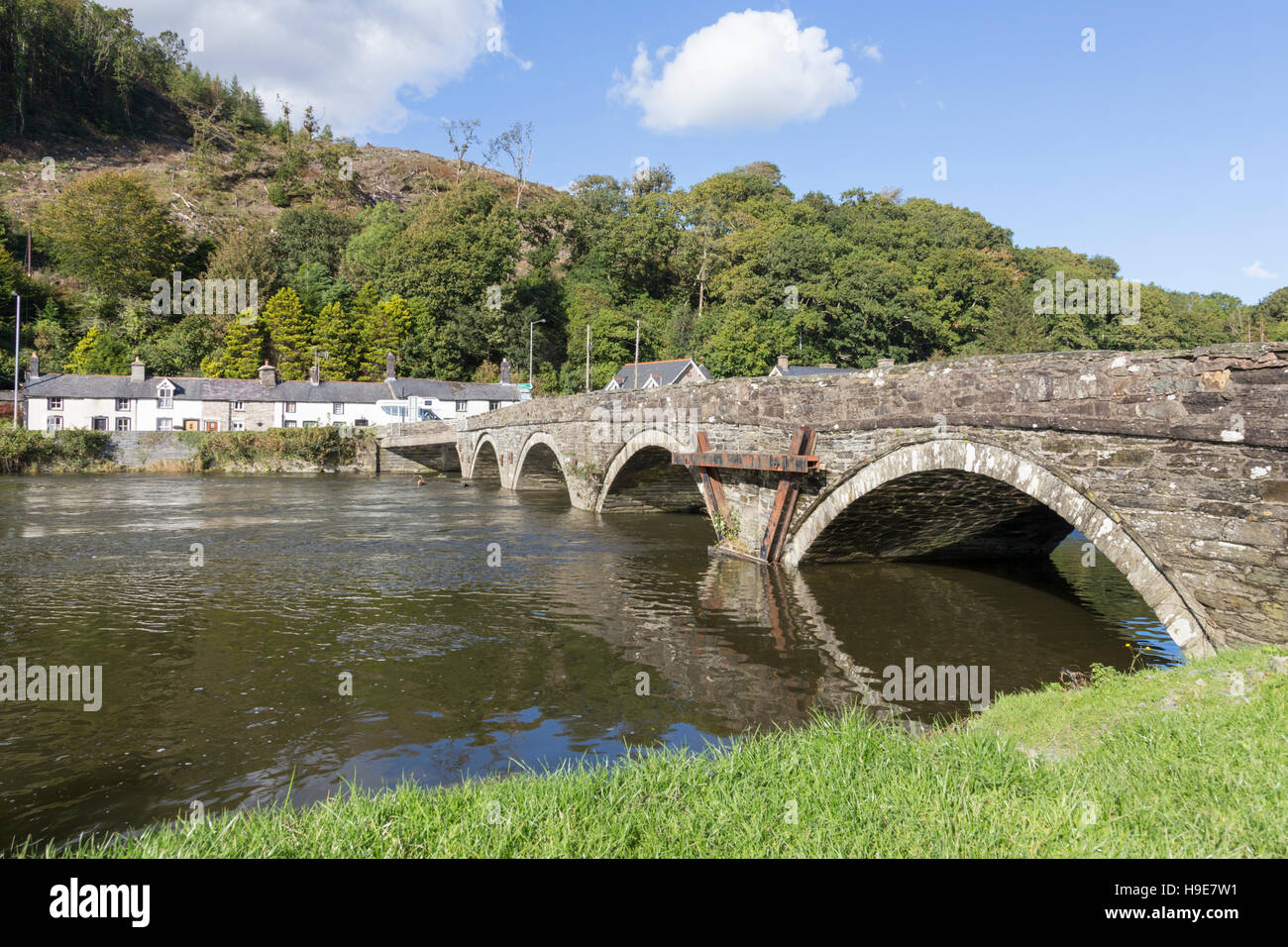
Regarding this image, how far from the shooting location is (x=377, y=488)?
4272cm

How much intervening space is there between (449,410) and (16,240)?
53.7 meters

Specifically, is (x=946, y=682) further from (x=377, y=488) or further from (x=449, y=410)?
(x=449, y=410)

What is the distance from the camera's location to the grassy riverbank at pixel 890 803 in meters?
4.36

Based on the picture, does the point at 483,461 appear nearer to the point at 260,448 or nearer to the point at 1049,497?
the point at 260,448

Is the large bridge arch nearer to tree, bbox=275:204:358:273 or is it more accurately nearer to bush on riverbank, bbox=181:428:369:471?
bush on riverbank, bbox=181:428:369:471

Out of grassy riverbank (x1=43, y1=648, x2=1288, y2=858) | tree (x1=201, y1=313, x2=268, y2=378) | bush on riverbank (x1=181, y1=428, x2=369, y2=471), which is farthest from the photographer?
tree (x1=201, y1=313, x2=268, y2=378)

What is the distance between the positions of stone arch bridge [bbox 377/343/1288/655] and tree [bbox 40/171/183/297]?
74631 mm

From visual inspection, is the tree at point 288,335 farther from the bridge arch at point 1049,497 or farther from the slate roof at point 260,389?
the bridge arch at point 1049,497

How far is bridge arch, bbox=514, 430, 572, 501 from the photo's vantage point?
33.5m

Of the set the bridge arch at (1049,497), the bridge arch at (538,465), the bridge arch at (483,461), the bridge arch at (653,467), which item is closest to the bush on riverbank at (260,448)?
the bridge arch at (483,461)

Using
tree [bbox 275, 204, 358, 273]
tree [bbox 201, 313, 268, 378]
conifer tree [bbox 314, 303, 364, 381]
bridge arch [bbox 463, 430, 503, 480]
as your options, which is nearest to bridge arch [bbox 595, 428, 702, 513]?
bridge arch [bbox 463, 430, 503, 480]

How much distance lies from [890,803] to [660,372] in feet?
194

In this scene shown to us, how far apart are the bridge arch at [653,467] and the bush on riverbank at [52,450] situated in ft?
130

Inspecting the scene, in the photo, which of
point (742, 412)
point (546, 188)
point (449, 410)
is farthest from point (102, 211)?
point (742, 412)
